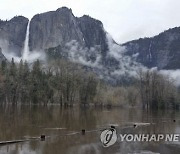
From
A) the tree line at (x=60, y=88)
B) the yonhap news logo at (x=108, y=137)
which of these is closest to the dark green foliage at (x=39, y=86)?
the tree line at (x=60, y=88)

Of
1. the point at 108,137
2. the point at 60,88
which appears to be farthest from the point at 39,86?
the point at 108,137

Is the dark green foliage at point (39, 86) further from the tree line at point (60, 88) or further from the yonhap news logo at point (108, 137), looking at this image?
the yonhap news logo at point (108, 137)

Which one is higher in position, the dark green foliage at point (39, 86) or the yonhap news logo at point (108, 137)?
the dark green foliage at point (39, 86)

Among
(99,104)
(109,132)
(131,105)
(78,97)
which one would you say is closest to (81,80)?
(78,97)

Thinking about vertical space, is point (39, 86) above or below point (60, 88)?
above

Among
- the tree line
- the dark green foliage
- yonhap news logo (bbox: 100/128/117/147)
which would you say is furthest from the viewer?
the tree line

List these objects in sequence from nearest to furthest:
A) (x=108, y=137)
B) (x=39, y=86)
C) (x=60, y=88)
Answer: (x=108, y=137) → (x=39, y=86) → (x=60, y=88)

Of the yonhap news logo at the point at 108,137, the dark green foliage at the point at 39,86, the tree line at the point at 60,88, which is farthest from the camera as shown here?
the tree line at the point at 60,88

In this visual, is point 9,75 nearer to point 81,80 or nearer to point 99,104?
point 81,80

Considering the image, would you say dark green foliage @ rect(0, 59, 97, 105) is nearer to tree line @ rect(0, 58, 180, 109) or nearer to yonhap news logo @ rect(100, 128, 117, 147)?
tree line @ rect(0, 58, 180, 109)

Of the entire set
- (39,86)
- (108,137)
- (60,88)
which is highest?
(39,86)

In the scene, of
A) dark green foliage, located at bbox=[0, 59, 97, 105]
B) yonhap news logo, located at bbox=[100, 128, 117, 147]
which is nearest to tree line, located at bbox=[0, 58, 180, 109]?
dark green foliage, located at bbox=[0, 59, 97, 105]

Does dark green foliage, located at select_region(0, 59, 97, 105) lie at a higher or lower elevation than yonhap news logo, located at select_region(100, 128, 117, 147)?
higher

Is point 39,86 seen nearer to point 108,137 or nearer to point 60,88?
point 60,88
